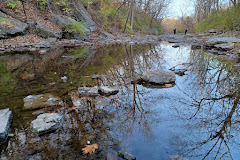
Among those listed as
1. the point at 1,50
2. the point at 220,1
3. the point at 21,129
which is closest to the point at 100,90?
the point at 21,129

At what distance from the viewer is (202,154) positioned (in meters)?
1.78

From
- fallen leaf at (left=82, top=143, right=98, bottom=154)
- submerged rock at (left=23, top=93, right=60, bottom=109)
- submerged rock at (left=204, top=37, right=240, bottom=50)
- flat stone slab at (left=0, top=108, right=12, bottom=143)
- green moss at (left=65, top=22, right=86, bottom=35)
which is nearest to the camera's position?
fallen leaf at (left=82, top=143, right=98, bottom=154)

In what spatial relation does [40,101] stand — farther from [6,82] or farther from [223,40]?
[223,40]

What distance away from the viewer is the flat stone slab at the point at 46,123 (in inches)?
83.5

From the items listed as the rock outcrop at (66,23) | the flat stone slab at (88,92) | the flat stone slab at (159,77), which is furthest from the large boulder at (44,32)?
the flat stone slab at (159,77)

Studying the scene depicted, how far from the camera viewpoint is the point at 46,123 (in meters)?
2.21

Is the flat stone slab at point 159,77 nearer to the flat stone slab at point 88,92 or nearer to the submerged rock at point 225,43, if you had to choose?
the flat stone slab at point 88,92

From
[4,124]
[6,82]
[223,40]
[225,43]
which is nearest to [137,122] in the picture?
[4,124]

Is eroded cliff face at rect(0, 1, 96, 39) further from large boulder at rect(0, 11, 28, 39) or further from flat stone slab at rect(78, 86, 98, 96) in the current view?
flat stone slab at rect(78, 86, 98, 96)

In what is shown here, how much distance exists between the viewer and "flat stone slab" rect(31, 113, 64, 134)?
212 centimetres

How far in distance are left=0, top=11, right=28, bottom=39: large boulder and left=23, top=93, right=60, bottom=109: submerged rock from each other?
382 inches

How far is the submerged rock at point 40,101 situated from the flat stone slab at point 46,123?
0.51 m

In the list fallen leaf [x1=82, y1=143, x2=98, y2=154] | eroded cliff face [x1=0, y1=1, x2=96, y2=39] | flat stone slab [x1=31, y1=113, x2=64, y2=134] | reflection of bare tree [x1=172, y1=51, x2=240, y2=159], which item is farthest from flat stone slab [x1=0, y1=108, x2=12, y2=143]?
eroded cliff face [x1=0, y1=1, x2=96, y2=39]

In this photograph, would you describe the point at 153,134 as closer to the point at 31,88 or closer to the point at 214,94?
the point at 214,94
